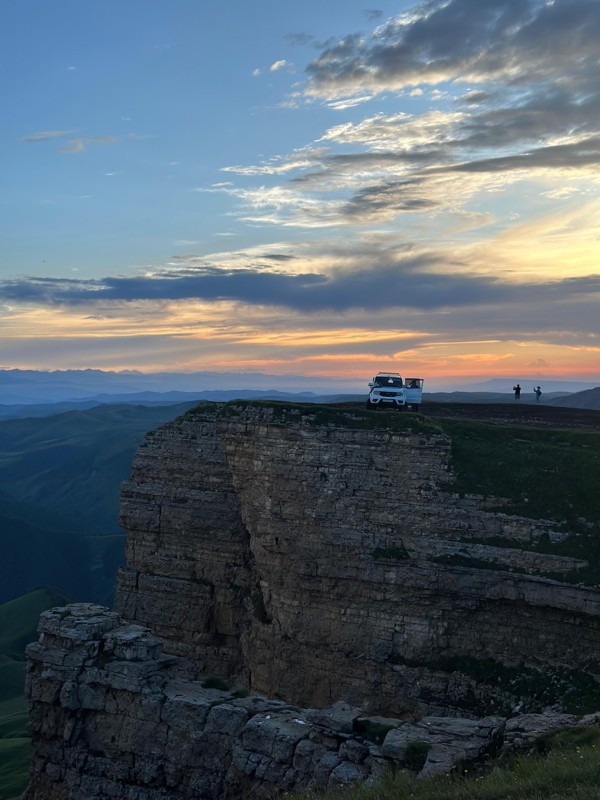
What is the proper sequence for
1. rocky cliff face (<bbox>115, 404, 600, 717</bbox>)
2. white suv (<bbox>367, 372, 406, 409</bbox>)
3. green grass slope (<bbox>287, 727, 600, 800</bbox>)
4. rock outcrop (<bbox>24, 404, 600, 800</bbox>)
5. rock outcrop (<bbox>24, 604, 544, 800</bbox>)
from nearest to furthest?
green grass slope (<bbox>287, 727, 600, 800</bbox>), rock outcrop (<bbox>24, 604, 544, 800</bbox>), rock outcrop (<bbox>24, 404, 600, 800</bbox>), rocky cliff face (<bbox>115, 404, 600, 717</bbox>), white suv (<bbox>367, 372, 406, 409</bbox>)

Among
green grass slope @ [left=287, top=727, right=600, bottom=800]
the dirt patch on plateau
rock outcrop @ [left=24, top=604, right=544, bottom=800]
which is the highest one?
the dirt patch on plateau

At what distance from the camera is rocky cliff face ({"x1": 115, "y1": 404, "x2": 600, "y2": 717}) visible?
26.8m

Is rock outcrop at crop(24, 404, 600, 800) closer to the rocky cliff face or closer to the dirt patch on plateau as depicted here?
the rocky cliff face

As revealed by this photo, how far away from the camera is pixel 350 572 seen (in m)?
29.7

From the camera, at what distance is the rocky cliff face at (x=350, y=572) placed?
26844 mm

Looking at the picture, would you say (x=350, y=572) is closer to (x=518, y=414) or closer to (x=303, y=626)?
(x=303, y=626)

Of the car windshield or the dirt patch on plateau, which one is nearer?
the car windshield

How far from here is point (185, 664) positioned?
78.0ft

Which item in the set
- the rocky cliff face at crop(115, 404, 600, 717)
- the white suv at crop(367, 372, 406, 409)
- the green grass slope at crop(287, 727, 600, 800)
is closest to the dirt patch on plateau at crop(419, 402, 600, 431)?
the white suv at crop(367, 372, 406, 409)

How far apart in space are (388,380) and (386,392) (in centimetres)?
116

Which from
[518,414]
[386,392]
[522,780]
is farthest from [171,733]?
[518,414]

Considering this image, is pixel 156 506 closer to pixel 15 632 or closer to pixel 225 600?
pixel 225 600

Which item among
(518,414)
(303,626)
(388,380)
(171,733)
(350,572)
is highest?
(388,380)

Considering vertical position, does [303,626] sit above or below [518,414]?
below
